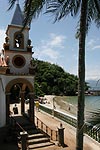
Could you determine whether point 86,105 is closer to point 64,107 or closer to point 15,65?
point 64,107

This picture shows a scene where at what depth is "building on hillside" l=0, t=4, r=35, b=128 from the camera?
16609mm

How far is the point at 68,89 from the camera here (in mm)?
105062

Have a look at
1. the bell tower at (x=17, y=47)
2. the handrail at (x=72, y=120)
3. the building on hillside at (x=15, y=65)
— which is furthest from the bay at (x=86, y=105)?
the bell tower at (x=17, y=47)

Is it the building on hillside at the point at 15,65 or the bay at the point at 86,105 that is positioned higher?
the building on hillside at the point at 15,65

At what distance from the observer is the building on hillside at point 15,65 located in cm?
1661

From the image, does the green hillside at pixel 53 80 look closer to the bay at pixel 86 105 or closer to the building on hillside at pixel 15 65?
the bay at pixel 86 105

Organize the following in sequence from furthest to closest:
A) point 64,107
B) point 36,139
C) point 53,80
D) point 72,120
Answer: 1. point 53,80
2. point 64,107
3. point 72,120
4. point 36,139

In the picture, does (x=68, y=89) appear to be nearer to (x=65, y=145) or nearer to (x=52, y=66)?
(x=52, y=66)

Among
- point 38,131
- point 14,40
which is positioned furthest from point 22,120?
point 14,40

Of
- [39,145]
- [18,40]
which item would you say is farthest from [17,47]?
[39,145]

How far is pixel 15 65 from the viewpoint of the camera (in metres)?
17.4

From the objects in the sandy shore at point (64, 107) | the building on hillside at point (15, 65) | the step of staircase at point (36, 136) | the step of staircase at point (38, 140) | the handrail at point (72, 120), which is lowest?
the sandy shore at point (64, 107)

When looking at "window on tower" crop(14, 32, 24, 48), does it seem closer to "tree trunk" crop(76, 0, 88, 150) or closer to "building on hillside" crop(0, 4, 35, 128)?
"building on hillside" crop(0, 4, 35, 128)

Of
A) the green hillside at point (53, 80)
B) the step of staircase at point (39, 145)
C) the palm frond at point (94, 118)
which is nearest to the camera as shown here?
the palm frond at point (94, 118)
